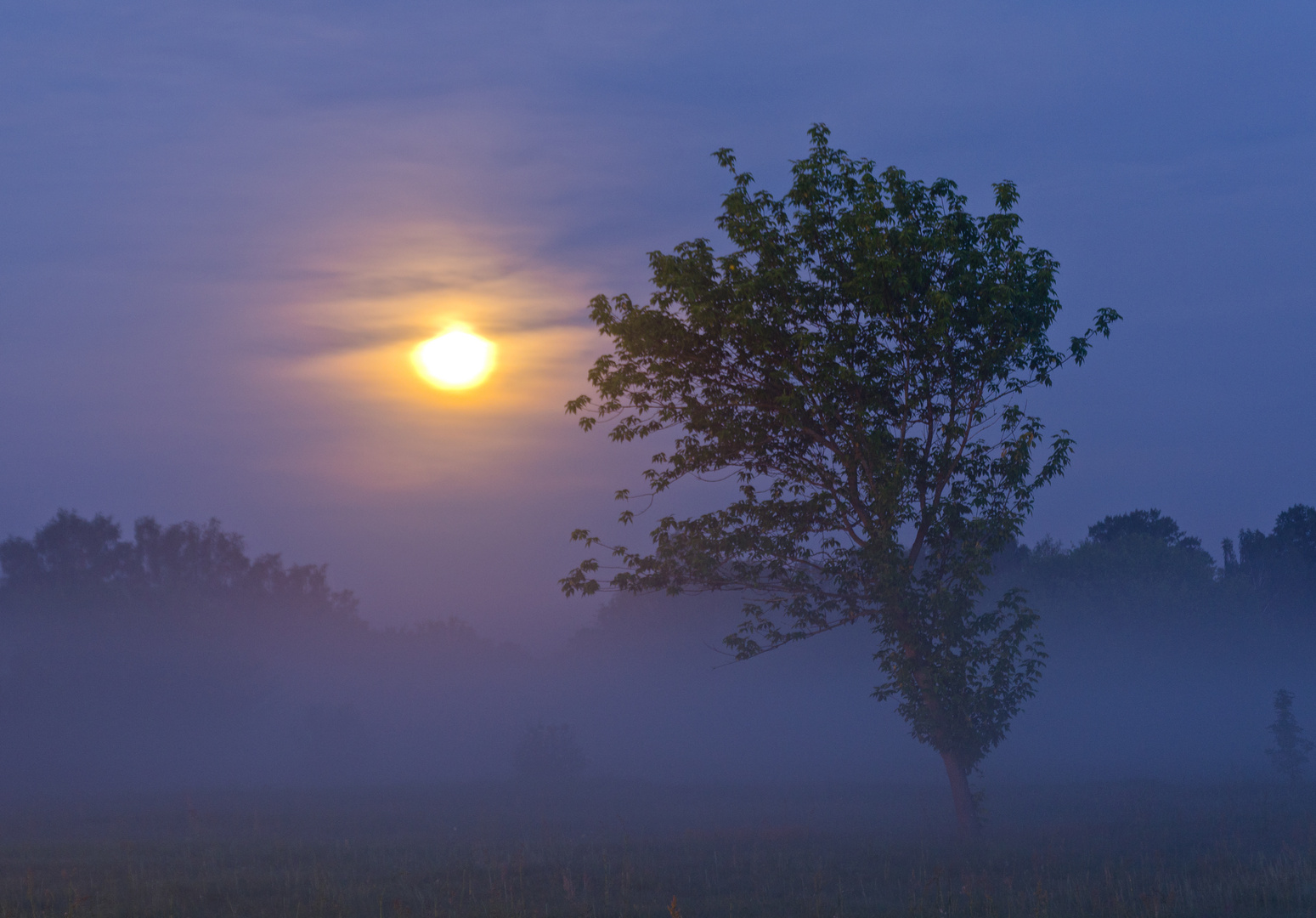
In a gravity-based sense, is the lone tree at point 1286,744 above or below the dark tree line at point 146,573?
below

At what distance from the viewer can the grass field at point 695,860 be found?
1455 cm

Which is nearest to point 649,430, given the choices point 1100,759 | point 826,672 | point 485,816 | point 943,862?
point 943,862

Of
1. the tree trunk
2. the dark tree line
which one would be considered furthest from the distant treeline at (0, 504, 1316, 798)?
the tree trunk

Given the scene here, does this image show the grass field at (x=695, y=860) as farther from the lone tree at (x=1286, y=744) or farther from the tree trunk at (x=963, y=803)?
the lone tree at (x=1286, y=744)

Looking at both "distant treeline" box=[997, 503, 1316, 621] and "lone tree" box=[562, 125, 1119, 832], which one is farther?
"distant treeline" box=[997, 503, 1316, 621]

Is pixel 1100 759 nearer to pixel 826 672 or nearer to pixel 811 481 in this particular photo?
pixel 826 672

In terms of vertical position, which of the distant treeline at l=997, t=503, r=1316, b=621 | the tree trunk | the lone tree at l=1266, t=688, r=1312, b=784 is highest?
the distant treeline at l=997, t=503, r=1316, b=621

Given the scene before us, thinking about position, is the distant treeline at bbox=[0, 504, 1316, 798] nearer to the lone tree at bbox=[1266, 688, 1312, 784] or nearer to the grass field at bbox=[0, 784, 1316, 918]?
the lone tree at bbox=[1266, 688, 1312, 784]

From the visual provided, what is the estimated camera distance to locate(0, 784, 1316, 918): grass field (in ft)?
47.8

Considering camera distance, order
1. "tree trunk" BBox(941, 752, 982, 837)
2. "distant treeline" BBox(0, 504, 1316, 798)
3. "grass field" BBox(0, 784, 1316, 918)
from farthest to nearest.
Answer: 1. "distant treeline" BBox(0, 504, 1316, 798)
2. "tree trunk" BBox(941, 752, 982, 837)
3. "grass field" BBox(0, 784, 1316, 918)

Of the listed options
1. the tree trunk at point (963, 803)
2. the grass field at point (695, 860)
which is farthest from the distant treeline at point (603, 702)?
the tree trunk at point (963, 803)

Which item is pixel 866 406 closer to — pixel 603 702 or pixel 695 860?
pixel 695 860

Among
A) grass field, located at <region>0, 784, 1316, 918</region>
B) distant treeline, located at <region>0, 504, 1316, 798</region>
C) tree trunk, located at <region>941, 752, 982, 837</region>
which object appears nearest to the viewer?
grass field, located at <region>0, 784, 1316, 918</region>

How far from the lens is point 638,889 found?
54.8 ft
